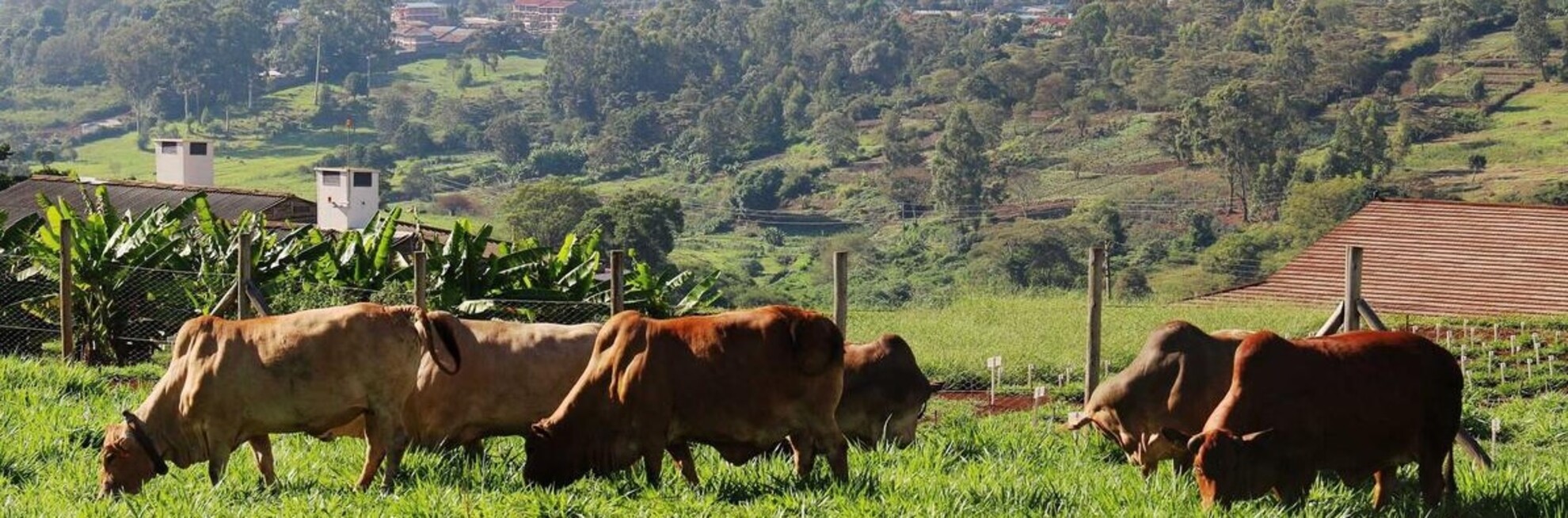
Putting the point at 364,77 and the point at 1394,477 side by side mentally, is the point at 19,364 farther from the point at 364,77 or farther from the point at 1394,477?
the point at 364,77

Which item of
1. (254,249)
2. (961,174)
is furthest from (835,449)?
(961,174)

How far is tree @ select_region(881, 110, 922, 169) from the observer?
9288 cm

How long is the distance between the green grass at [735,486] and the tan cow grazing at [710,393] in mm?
171

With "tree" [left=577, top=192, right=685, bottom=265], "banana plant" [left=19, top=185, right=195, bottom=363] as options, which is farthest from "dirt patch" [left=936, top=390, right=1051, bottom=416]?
"tree" [left=577, top=192, right=685, bottom=265]

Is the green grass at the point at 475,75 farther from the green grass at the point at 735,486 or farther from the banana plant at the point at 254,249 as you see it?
the green grass at the point at 735,486

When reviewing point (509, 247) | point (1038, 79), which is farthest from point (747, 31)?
point (509, 247)

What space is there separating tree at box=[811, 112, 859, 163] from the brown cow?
90.0m

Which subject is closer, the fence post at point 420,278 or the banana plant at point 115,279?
the fence post at point 420,278

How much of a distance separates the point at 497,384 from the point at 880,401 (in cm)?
213

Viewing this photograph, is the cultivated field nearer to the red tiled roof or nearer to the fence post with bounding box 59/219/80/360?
the fence post with bounding box 59/219/80/360

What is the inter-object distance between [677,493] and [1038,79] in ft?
326

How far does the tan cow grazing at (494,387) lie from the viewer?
34.1 ft

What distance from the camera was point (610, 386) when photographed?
9.30 m

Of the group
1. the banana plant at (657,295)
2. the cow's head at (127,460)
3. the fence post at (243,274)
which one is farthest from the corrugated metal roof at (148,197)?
the cow's head at (127,460)
